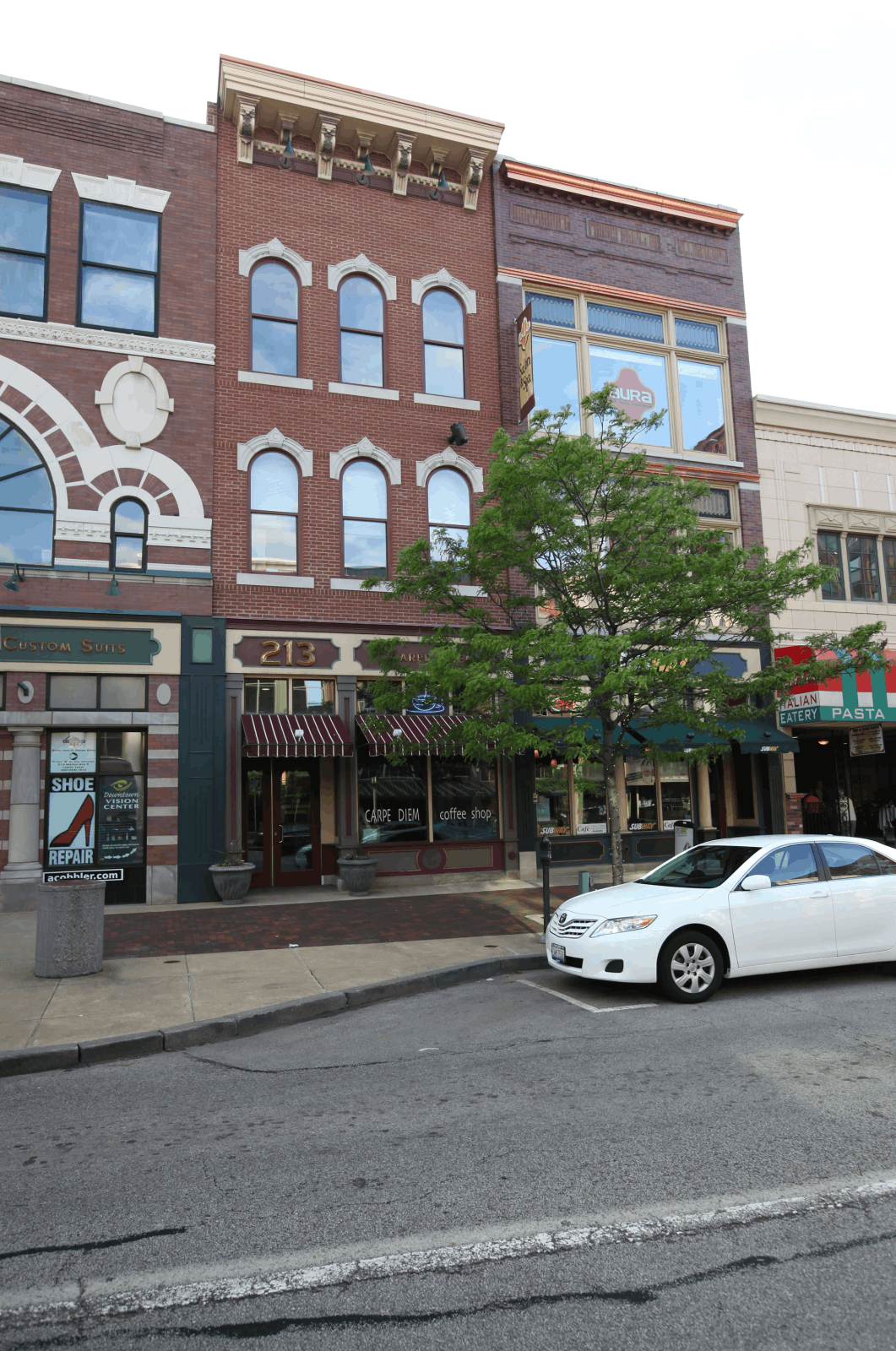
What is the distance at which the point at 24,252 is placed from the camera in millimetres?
14773

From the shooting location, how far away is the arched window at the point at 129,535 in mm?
14711

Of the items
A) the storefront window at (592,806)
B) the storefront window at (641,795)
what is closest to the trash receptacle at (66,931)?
the storefront window at (592,806)

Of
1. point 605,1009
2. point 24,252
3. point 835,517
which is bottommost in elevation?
point 605,1009

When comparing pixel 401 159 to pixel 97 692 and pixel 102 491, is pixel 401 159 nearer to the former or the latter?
pixel 102 491

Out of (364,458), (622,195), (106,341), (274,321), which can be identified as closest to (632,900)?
(364,458)

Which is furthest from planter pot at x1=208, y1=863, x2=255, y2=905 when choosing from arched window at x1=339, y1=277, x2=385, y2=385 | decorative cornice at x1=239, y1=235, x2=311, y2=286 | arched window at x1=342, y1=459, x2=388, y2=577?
decorative cornice at x1=239, y1=235, x2=311, y2=286

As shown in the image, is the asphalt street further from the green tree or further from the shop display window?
the shop display window

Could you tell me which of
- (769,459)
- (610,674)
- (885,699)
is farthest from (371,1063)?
(769,459)

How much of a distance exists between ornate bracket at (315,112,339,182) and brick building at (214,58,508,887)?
34mm

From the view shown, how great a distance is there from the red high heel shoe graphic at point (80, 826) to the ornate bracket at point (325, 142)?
12.2m

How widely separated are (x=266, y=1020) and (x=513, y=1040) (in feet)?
7.15

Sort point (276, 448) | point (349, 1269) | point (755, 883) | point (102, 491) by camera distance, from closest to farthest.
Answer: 1. point (349, 1269)
2. point (755, 883)
3. point (102, 491)
4. point (276, 448)

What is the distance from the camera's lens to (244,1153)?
181 inches

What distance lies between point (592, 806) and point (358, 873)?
509cm
